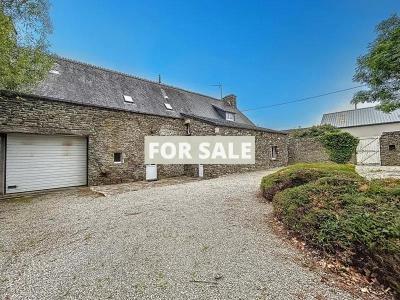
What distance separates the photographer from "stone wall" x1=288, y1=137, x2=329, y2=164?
56.2 feet

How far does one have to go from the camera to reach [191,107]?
56.4 ft

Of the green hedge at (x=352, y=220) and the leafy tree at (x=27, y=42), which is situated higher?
the leafy tree at (x=27, y=42)

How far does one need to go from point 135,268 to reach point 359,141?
18.7m

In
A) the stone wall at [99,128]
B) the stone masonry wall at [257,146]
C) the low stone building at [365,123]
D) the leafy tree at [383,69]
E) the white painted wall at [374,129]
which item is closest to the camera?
the leafy tree at [383,69]

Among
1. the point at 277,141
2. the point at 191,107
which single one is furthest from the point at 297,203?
the point at 191,107

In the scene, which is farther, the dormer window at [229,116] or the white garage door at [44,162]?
the dormer window at [229,116]

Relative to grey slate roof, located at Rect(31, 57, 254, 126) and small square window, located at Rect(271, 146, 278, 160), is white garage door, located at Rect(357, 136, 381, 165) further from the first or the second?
grey slate roof, located at Rect(31, 57, 254, 126)

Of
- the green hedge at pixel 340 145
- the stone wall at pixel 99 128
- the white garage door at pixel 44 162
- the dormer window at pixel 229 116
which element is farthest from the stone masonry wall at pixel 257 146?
the white garage door at pixel 44 162

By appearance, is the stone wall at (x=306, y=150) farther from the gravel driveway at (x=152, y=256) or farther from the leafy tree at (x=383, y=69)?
the gravel driveway at (x=152, y=256)

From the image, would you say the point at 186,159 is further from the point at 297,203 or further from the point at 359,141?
the point at 359,141

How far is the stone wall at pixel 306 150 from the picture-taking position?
17141mm

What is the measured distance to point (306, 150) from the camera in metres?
17.9

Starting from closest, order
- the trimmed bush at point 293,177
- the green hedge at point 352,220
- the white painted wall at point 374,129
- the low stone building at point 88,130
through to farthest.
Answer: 1. the green hedge at point 352,220
2. the trimmed bush at point 293,177
3. the low stone building at point 88,130
4. the white painted wall at point 374,129

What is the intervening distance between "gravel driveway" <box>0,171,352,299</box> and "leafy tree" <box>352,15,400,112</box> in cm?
664
